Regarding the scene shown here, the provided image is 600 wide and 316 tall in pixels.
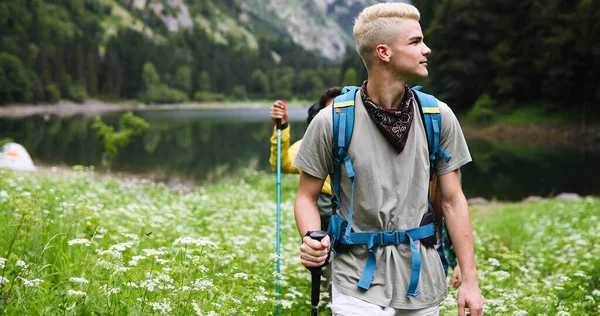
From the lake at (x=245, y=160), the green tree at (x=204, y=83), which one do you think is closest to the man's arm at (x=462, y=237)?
the lake at (x=245, y=160)

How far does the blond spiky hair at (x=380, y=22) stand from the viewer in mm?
2863

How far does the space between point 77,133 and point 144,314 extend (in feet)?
199

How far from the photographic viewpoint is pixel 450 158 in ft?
9.77

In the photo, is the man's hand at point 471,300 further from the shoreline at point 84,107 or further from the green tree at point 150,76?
the green tree at point 150,76

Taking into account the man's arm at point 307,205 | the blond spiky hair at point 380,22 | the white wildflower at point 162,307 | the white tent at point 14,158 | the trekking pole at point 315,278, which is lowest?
the white tent at point 14,158

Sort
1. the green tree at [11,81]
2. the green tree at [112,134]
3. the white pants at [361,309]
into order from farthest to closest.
Answer: the green tree at [11,81] → the green tree at [112,134] → the white pants at [361,309]

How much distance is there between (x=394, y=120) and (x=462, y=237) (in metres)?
0.73

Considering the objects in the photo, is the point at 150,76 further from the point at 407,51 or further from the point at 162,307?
the point at 407,51

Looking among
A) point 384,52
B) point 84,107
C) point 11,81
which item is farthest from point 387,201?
point 84,107

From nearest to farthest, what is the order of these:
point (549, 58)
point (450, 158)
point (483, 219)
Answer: point (450, 158)
point (483, 219)
point (549, 58)

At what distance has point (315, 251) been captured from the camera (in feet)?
9.12

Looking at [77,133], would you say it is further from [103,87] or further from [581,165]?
[103,87]

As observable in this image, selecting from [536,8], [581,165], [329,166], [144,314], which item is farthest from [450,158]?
[536,8]

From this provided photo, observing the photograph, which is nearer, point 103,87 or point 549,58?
point 549,58
